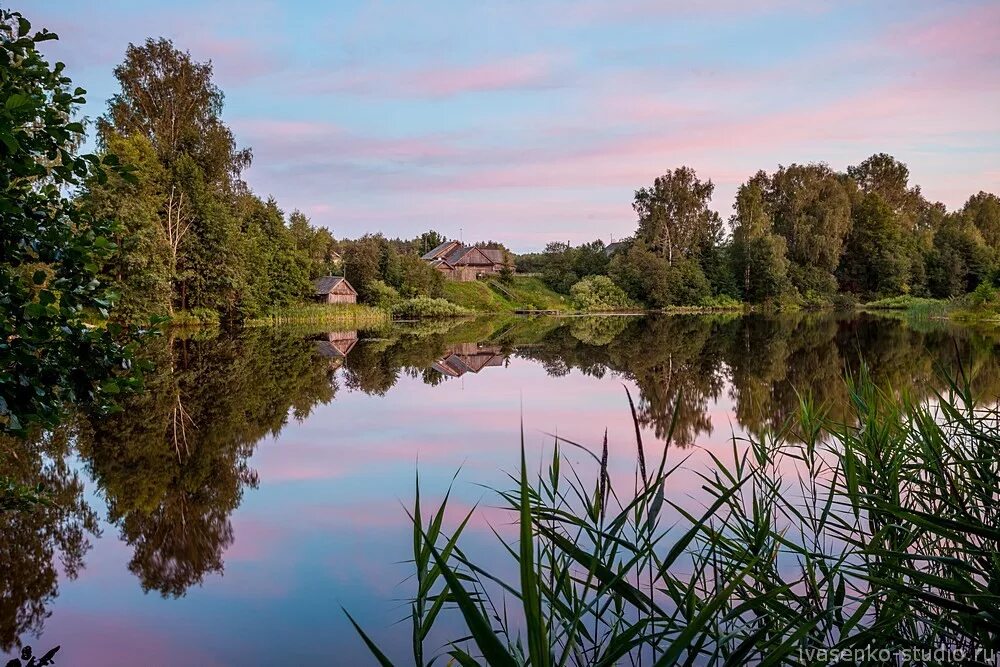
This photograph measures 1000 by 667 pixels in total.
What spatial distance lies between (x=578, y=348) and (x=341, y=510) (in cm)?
1758

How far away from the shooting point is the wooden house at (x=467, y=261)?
6381cm

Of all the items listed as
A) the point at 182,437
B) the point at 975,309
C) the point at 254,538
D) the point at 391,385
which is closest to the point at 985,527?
the point at 254,538

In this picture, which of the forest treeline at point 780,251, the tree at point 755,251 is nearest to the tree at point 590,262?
the forest treeline at point 780,251

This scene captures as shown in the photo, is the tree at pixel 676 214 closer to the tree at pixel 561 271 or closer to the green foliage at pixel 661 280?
the green foliage at pixel 661 280

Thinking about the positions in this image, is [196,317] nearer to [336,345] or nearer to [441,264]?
[336,345]

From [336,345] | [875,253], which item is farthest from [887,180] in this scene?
[336,345]

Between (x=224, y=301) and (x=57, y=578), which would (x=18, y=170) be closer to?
(x=57, y=578)

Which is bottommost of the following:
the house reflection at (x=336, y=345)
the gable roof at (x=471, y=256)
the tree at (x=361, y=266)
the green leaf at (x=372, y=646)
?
the house reflection at (x=336, y=345)

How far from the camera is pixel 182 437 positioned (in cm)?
1001

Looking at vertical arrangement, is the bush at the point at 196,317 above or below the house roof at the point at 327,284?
below

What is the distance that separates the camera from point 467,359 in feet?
71.1

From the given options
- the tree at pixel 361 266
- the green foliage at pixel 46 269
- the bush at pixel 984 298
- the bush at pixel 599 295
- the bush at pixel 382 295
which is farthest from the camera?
the bush at pixel 599 295

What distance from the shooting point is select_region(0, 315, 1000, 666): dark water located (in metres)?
4.66

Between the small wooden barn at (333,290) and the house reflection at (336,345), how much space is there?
37.3 feet
